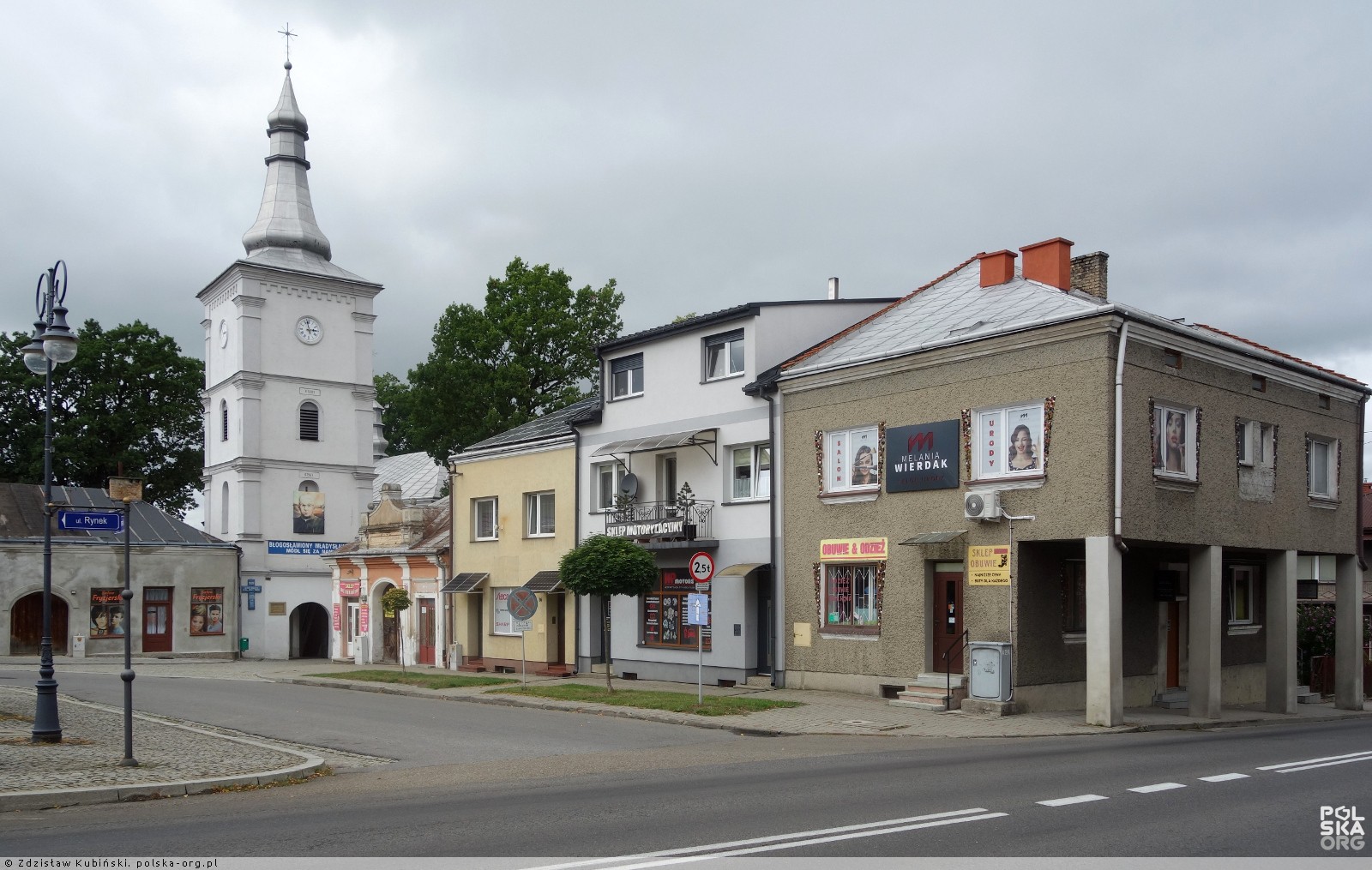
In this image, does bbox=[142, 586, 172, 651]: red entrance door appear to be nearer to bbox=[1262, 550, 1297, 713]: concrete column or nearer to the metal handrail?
the metal handrail

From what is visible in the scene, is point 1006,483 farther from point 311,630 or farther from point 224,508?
point 224,508

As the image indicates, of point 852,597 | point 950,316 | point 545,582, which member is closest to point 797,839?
point 852,597

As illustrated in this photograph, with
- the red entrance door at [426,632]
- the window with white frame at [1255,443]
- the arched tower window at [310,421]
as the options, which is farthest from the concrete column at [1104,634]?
the arched tower window at [310,421]

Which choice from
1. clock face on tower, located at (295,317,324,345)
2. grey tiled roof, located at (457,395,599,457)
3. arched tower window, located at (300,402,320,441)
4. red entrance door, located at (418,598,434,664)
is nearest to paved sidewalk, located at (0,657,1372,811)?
grey tiled roof, located at (457,395,599,457)

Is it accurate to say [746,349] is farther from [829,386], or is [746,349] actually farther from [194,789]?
[194,789]

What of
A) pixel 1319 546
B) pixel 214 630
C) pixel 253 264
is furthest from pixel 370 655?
pixel 1319 546

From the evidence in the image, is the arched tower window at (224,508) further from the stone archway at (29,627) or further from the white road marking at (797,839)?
the white road marking at (797,839)

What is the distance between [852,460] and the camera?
916 inches

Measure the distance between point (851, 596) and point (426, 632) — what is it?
18.5m

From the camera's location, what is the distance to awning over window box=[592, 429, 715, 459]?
2639cm

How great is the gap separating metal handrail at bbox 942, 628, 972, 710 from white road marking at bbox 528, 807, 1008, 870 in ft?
34.1

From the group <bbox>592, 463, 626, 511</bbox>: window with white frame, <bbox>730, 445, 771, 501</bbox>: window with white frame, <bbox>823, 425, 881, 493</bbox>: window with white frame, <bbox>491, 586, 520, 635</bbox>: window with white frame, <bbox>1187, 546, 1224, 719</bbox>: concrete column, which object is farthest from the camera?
<bbox>491, 586, 520, 635</bbox>: window with white frame

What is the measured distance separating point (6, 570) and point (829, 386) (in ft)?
114

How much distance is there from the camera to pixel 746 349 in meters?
25.9
